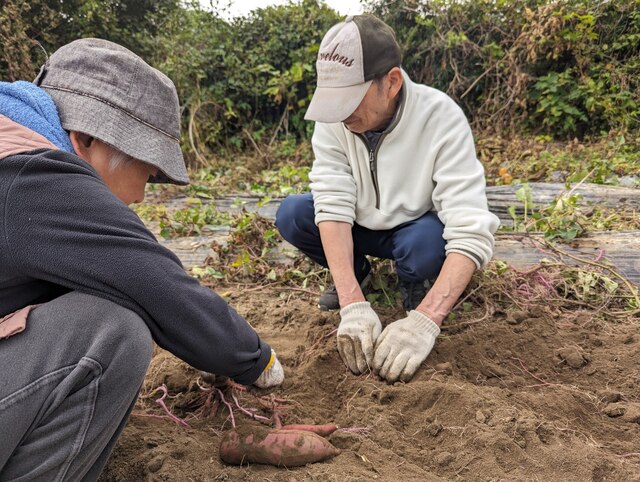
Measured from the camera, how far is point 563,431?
1583 mm

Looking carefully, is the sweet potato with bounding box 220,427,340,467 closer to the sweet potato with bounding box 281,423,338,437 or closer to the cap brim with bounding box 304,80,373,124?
the sweet potato with bounding box 281,423,338,437

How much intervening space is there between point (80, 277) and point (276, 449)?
2.36 ft

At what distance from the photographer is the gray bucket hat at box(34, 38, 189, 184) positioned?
121 cm

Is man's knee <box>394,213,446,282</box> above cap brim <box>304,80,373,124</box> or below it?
below

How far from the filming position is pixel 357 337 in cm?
199

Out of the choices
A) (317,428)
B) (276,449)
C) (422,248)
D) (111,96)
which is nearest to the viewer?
(111,96)

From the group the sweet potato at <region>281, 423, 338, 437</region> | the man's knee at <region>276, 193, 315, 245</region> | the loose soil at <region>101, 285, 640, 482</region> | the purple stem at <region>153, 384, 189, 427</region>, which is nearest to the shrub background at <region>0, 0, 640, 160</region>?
the man's knee at <region>276, 193, 315, 245</region>

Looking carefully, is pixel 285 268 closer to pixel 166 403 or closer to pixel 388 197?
pixel 388 197

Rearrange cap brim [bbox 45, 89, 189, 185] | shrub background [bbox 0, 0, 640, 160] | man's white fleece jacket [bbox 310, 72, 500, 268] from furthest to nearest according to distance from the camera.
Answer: shrub background [bbox 0, 0, 640, 160] < man's white fleece jacket [bbox 310, 72, 500, 268] < cap brim [bbox 45, 89, 189, 185]

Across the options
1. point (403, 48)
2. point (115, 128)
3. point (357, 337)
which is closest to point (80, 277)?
point (115, 128)

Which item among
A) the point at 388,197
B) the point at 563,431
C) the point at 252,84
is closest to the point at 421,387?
the point at 563,431

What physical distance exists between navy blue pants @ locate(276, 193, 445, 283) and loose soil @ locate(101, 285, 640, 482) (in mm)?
298

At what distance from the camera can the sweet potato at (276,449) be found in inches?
56.6

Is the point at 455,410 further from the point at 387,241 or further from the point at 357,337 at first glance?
the point at 387,241
